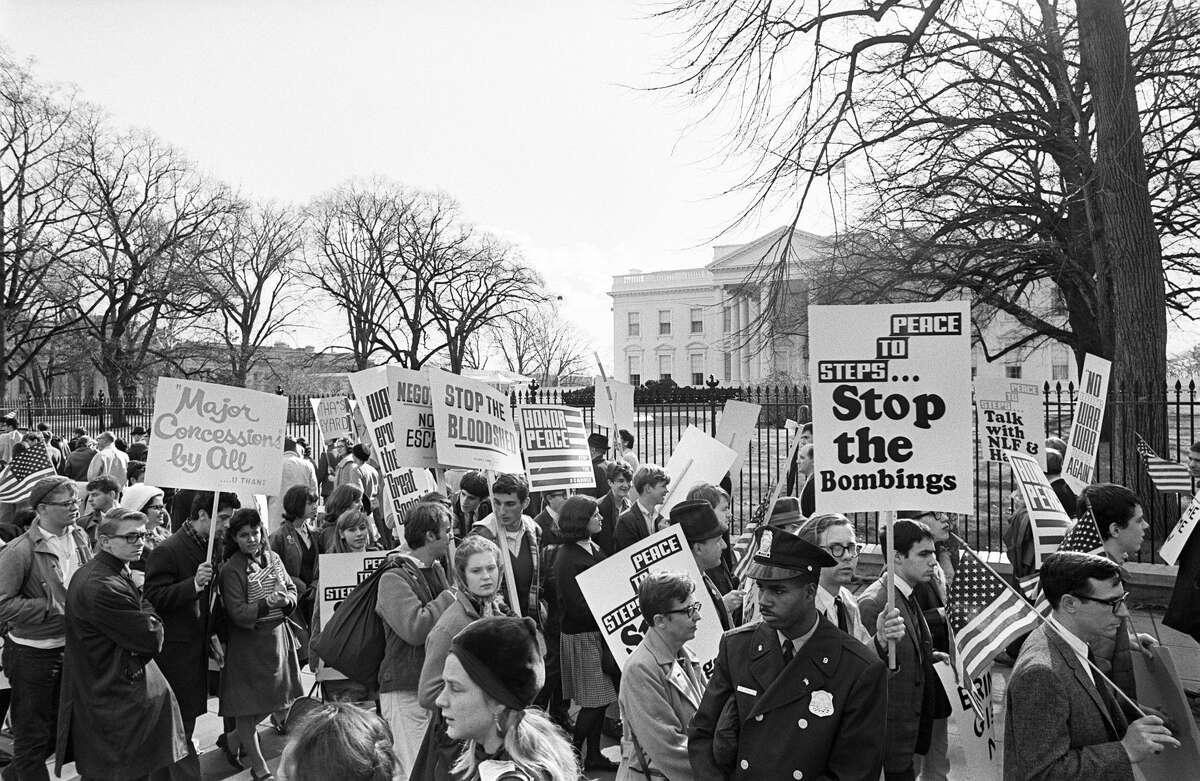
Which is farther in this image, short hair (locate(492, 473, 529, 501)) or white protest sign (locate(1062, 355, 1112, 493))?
white protest sign (locate(1062, 355, 1112, 493))

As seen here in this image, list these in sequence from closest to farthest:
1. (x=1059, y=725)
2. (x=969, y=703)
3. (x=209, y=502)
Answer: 1. (x=1059, y=725)
2. (x=969, y=703)
3. (x=209, y=502)

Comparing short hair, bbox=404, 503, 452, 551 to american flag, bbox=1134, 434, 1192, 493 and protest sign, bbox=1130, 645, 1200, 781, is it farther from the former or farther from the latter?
american flag, bbox=1134, 434, 1192, 493

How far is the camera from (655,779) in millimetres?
3881

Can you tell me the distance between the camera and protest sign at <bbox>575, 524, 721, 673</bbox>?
4.82m

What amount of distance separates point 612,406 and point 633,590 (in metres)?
6.51

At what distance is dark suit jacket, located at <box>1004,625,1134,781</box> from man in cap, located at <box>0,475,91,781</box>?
5107 mm

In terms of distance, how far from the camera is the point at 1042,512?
5984 mm

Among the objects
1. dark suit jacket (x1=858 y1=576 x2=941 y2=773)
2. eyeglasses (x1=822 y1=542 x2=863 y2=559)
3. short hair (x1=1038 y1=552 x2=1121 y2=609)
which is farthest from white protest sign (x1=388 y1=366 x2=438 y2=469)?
short hair (x1=1038 y1=552 x2=1121 y2=609)

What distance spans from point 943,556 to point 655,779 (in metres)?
2.84

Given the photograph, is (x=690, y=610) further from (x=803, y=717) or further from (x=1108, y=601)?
(x=1108, y=601)

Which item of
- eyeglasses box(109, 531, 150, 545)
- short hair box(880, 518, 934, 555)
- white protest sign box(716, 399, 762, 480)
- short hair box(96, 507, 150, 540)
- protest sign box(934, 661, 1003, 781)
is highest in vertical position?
white protest sign box(716, 399, 762, 480)

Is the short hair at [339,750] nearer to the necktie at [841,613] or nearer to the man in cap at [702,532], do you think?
the necktie at [841,613]

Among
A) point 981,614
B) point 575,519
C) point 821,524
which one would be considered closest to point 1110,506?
point 981,614

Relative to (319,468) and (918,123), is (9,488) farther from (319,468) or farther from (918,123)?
(918,123)
